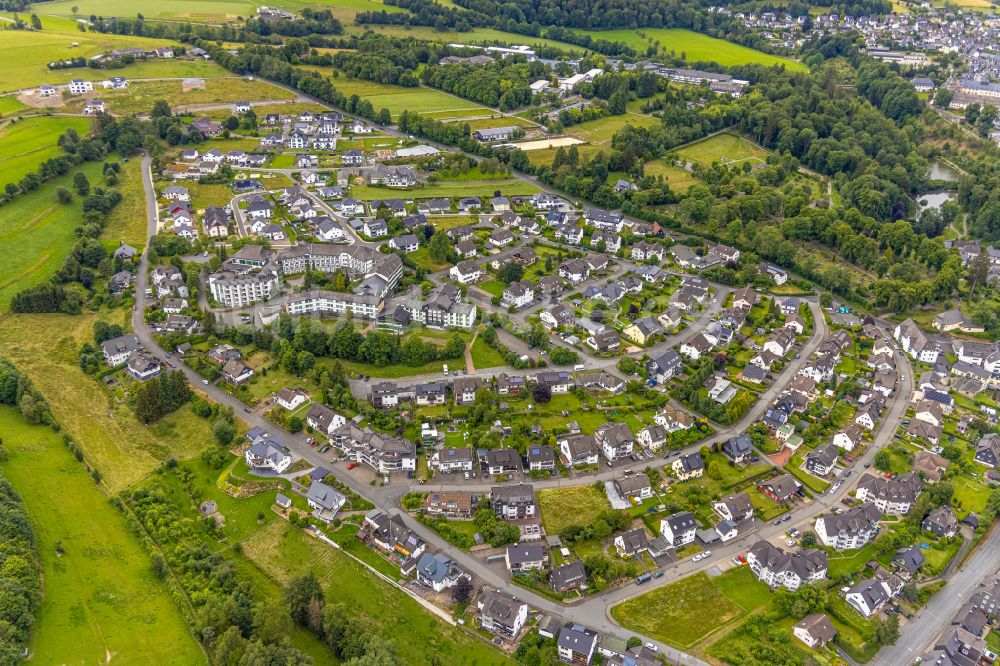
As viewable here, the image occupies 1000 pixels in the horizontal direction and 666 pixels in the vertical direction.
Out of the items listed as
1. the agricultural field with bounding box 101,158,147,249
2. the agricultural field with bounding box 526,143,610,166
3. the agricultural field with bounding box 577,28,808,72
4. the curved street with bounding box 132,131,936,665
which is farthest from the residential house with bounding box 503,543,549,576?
the agricultural field with bounding box 577,28,808,72

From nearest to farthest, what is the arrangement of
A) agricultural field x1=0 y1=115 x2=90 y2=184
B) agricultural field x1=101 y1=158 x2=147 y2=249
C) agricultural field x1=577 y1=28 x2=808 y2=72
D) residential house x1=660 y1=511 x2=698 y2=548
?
residential house x1=660 y1=511 x2=698 y2=548 < agricultural field x1=101 y1=158 x2=147 y2=249 < agricultural field x1=0 y1=115 x2=90 y2=184 < agricultural field x1=577 y1=28 x2=808 y2=72

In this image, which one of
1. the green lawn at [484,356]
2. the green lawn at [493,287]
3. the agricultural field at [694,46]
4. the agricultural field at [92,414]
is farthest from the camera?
the agricultural field at [694,46]

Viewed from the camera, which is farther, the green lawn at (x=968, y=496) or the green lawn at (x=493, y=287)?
the green lawn at (x=493, y=287)

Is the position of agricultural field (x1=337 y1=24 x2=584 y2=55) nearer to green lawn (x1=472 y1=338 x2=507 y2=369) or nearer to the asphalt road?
green lawn (x1=472 y1=338 x2=507 y2=369)

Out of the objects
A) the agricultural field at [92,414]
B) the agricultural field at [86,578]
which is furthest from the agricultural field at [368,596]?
the agricultural field at [92,414]

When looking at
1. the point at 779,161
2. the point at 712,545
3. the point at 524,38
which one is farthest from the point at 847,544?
the point at 524,38

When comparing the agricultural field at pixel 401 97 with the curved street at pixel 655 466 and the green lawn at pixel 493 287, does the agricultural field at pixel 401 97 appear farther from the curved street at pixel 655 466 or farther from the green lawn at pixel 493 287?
the curved street at pixel 655 466
